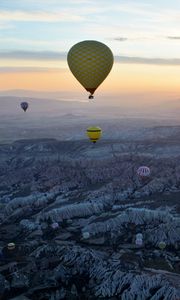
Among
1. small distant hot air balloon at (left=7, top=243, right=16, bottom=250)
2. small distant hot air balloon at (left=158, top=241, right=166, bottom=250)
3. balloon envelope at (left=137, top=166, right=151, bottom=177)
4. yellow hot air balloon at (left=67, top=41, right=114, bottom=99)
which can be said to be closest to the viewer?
yellow hot air balloon at (left=67, top=41, right=114, bottom=99)

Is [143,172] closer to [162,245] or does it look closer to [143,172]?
[143,172]

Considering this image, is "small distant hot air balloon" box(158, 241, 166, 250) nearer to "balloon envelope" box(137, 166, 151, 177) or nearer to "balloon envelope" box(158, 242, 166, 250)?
"balloon envelope" box(158, 242, 166, 250)

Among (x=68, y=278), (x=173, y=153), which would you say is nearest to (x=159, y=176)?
(x=173, y=153)

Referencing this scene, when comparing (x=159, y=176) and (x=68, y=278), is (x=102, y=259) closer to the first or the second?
(x=68, y=278)

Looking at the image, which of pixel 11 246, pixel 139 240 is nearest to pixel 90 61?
pixel 139 240

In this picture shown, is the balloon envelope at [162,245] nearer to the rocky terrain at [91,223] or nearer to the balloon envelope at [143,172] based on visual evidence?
the rocky terrain at [91,223]

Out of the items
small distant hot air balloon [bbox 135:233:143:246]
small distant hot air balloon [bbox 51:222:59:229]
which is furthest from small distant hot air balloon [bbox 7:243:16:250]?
Answer: small distant hot air balloon [bbox 135:233:143:246]
